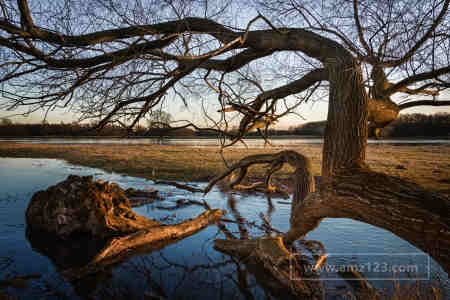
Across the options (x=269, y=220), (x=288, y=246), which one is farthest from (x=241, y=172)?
(x=288, y=246)

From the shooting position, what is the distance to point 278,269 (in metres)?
4.05

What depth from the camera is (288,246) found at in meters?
4.69

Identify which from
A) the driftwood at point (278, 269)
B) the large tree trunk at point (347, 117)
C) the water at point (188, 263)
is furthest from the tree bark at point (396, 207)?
the water at point (188, 263)

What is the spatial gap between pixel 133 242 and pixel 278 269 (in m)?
2.83

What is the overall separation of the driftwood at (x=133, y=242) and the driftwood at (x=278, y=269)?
1.64 meters

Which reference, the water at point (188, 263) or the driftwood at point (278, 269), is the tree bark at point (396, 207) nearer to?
the driftwood at point (278, 269)

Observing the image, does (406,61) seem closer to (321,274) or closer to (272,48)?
(272,48)

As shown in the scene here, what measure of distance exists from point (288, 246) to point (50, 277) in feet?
13.6

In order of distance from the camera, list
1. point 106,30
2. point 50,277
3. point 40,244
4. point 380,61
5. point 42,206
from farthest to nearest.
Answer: point 42,206, point 40,244, point 50,277, point 106,30, point 380,61

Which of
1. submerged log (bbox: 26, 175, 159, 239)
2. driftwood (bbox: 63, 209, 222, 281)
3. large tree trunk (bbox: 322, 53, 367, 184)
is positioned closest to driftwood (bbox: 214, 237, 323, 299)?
driftwood (bbox: 63, 209, 222, 281)

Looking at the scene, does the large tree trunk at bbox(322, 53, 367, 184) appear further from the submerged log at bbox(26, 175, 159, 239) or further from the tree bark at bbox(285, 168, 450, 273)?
the submerged log at bbox(26, 175, 159, 239)

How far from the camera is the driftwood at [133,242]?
4.13m

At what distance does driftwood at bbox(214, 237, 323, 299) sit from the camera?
3.75m

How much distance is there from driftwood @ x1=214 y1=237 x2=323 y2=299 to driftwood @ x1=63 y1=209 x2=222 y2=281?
1637 mm
